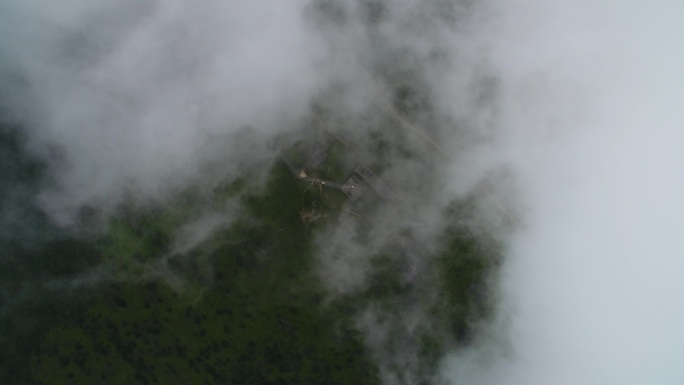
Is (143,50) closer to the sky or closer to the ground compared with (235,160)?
closer to the sky

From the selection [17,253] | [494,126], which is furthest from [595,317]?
[17,253]

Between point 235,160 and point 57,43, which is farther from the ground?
point 57,43

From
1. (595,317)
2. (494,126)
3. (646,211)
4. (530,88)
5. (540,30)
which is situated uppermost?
(540,30)

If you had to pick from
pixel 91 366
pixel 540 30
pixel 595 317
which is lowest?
pixel 91 366

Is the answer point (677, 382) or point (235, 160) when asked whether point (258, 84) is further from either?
point (677, 382)

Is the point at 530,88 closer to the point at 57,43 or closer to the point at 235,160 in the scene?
the point at 235,160

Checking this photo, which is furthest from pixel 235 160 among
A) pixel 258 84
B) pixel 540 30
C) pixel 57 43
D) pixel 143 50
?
pixel 540 30

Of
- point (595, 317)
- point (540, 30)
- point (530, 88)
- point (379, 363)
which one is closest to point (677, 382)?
point (595, 317)
